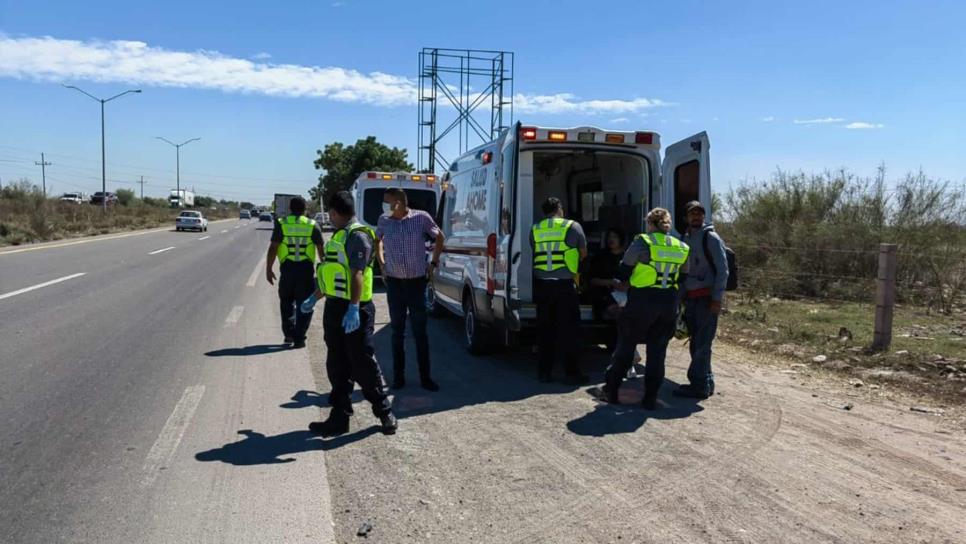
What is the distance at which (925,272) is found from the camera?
13.3 m

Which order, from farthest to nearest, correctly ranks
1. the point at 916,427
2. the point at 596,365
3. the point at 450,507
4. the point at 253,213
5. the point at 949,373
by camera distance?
the point at 253,213, the point at 596,365, the point at 949,373, the point at 916,427, the point at 450,507

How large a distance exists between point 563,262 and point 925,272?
9693mm

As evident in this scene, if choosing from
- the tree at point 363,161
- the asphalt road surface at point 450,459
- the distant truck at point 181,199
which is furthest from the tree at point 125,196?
the asphalt road surface at point 450,459

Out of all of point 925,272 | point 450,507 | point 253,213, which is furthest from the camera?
point 253,213

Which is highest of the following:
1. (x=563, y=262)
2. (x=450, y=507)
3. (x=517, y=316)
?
(x=563, y=262)

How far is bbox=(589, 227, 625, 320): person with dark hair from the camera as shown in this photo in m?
7.76

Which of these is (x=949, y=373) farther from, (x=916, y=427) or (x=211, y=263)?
(x=211, y=263)

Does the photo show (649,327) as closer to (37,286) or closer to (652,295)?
(652,295)

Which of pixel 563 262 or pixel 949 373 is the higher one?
pixel 563 262

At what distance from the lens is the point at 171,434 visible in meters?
5.39

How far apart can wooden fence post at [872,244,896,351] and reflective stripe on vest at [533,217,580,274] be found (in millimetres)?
4242

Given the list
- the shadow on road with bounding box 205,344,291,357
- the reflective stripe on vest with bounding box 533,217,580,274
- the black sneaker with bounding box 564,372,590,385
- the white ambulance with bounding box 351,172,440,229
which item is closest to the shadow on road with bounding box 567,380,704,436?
the black sneaker with bounding box 564,372,590,385

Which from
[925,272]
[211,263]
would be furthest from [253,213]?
[925,272]

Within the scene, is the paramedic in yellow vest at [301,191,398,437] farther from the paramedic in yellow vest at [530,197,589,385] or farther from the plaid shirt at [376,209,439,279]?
the paramedic in yellow vest at [530,197,589,385]
